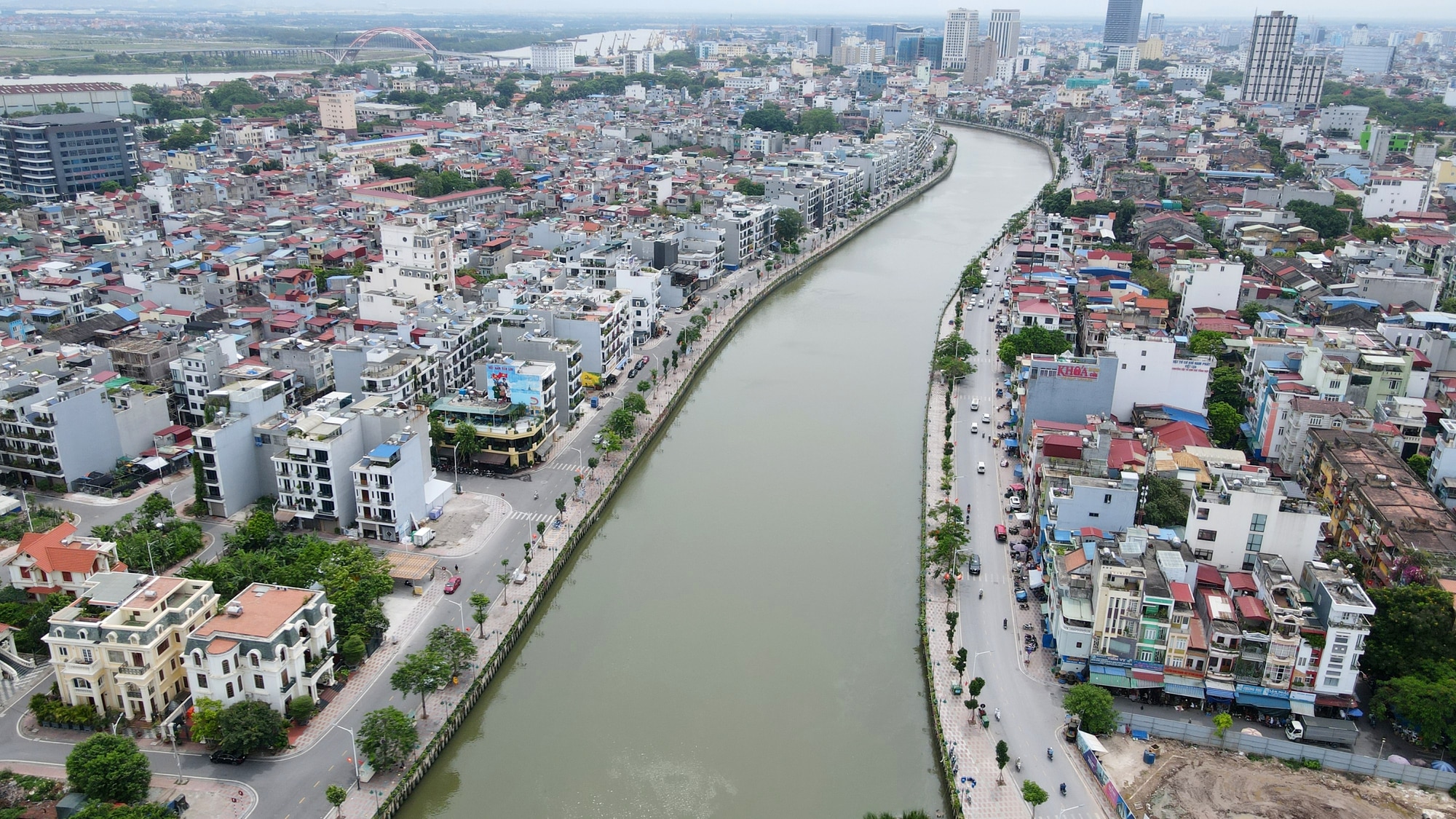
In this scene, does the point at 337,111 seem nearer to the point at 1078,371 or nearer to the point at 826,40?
the point at 1078,371

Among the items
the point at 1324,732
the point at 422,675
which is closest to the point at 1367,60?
the point at 1324,732

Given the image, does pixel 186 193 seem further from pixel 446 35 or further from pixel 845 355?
pixel 446 35

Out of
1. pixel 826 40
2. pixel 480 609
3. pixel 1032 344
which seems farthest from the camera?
pixel 826 40

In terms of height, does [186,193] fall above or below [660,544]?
above

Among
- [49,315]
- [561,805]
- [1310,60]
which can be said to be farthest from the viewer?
[1310,60]

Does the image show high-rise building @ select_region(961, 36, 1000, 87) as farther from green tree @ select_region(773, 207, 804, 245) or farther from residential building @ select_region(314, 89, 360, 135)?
green tree @ select_region(773, 207, 804, 245)

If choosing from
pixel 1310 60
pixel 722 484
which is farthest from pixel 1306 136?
pixel 722 484

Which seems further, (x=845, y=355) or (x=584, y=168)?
(x=584, y=168)

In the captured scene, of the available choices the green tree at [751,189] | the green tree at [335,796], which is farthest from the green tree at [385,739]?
the green tree at [751,189]
